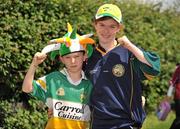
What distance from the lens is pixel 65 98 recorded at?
461 centimetres

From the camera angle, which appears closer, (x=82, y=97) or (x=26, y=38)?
(x=82, y=97)

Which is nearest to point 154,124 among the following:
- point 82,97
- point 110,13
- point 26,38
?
point 26,38

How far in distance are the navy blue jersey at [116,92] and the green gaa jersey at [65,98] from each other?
0.09 m

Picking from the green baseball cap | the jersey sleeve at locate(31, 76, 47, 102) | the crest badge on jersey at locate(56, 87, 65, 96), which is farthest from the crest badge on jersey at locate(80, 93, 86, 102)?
the green baseball cap

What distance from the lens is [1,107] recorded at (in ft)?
22.1

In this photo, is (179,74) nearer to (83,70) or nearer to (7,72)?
(7,72)

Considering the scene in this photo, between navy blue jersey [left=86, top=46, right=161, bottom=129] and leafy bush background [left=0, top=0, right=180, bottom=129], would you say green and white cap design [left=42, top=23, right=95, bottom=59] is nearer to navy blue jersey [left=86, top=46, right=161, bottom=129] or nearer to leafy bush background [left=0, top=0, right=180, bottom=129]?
navy blue jersey [left=86, top=46, right=161, bottom=129]

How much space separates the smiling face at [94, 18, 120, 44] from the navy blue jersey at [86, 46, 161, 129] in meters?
0.11

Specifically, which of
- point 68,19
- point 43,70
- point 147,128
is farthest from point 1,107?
point 147,128

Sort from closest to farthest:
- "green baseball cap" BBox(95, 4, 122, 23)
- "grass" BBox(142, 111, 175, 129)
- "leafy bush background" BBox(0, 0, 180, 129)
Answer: "green baseball cap" BBox(95, 4, 122, 23) < "leafy bush background" BBox(0, 0, 180, 129) < "grass" BBox(142, 111, 175, 129)

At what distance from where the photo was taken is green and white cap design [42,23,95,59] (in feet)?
15.1

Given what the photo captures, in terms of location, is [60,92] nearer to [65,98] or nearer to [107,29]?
[65,98]

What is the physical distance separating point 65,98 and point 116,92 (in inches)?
16.7

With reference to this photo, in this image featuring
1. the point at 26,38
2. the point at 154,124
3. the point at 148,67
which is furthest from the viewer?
the point at 154,124
